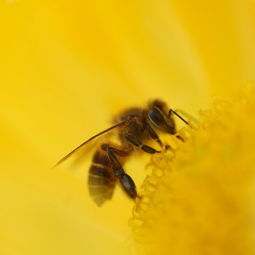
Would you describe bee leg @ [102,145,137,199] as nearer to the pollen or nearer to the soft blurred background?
the pollen

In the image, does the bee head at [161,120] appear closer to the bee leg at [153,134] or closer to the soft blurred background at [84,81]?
the bee leg at [153,134]

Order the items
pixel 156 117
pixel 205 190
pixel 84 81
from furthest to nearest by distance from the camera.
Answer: pixel 84 81 → pixel 156 117 → pixel 205 190

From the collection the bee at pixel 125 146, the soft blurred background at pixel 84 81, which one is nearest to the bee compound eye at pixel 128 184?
the bee at pixel 125 146

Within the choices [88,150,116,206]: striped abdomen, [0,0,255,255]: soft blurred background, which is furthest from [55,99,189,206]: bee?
[0,0,255,255]: soft blurred background

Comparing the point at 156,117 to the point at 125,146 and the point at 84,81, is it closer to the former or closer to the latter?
the point at 125,146

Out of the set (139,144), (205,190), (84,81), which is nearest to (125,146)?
(139,144)

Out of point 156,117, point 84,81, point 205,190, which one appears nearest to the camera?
point 205,190
